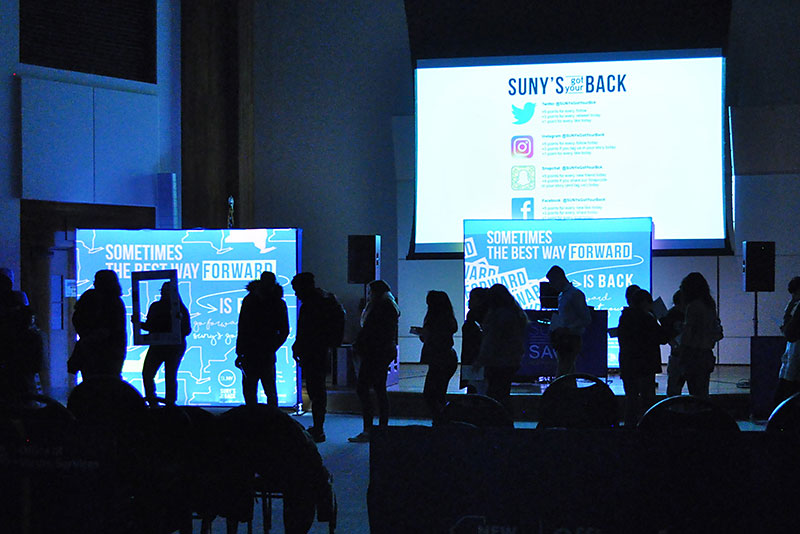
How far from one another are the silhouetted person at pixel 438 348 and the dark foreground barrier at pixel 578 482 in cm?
415

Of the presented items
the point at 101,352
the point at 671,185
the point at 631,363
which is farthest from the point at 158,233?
the point at 671,185

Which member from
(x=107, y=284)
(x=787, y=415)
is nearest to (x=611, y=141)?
(x=107, y=284)

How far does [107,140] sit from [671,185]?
22.6 feet

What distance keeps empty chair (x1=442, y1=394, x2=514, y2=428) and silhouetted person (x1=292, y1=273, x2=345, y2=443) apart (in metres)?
3.60

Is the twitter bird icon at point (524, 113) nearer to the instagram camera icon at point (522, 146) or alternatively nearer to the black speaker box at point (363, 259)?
the instagram camera icon at point (522, 146)

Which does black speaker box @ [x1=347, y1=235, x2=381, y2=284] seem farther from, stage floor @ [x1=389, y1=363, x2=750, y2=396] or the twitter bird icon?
the twitter bird icon

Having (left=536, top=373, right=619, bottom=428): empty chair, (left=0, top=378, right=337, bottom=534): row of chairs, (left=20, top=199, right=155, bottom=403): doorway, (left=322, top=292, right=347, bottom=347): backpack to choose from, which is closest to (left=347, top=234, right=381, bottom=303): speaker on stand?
(left=322, top=292, right=347, bottom=347): backpack

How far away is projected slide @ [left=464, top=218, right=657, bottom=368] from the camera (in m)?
10.5

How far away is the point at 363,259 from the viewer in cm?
1045

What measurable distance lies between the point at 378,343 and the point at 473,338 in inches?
30.8

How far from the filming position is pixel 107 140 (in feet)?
37.6

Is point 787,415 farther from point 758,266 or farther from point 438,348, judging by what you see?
point 758,266

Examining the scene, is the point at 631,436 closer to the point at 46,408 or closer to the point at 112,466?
the point at 112,466

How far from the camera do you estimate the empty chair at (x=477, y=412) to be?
3871mm
